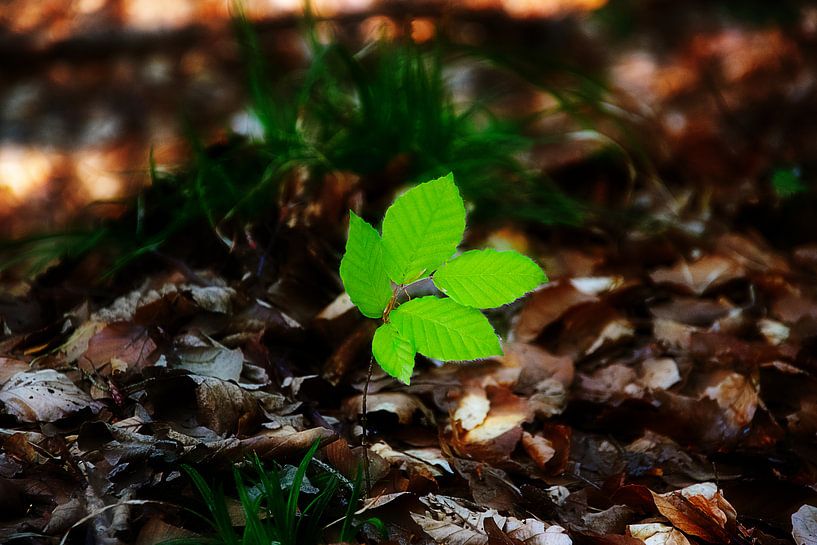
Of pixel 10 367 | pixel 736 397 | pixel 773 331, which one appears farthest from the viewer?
pixel 773 331

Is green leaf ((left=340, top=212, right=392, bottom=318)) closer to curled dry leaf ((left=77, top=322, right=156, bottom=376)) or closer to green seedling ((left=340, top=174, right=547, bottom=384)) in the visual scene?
green seedling ((left=340, top=174, right=547, bottom=384))

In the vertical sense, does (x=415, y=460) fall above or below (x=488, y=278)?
below

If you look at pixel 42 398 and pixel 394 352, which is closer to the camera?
pixel 394 352

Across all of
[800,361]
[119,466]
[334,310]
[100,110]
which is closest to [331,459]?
[119,466]

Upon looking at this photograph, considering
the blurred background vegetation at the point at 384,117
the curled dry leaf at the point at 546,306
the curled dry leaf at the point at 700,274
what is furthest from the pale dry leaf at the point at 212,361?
the curled dry leaf at the point at 700,274

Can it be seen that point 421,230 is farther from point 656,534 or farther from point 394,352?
point 656,534

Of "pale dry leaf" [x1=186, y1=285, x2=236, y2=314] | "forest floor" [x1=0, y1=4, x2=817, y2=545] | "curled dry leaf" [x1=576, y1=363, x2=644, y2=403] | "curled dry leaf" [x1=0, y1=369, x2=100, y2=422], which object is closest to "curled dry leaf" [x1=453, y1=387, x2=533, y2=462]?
"forest floor" [x1=0, y1=4, x2=817, y2=545]

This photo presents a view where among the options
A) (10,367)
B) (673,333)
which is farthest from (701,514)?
(10,367)
